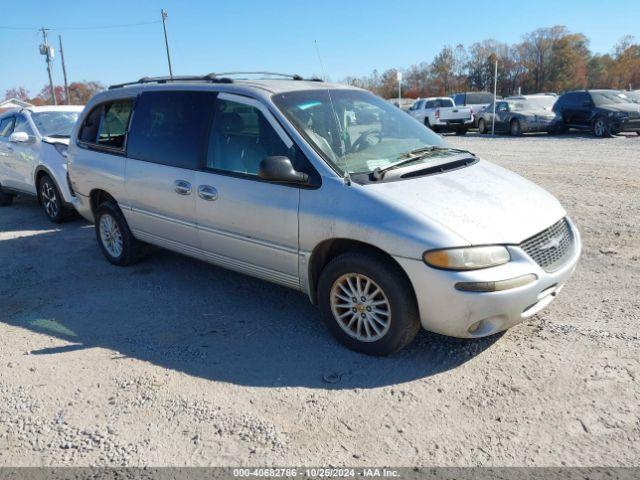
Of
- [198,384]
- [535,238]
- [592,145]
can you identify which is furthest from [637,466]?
[592,145]

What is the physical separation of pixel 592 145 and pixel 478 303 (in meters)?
14.5

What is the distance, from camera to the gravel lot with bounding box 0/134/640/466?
9.38 ft

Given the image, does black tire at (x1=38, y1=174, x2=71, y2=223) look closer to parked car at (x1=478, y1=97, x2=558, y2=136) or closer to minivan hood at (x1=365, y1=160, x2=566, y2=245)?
minivan hood at (x1=365, y1=160, x2=566, y2=245)

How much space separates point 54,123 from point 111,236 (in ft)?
13.2

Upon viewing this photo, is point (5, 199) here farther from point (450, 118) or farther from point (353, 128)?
point (450, 118)

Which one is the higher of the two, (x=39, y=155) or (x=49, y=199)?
(x=39, y=155)

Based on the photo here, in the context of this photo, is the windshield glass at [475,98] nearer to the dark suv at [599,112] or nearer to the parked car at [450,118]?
the parked car at [450,118]

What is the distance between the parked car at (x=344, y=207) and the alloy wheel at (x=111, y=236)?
1.54ft

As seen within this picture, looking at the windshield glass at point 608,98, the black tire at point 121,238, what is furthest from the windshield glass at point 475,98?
the black tire at point 121,238

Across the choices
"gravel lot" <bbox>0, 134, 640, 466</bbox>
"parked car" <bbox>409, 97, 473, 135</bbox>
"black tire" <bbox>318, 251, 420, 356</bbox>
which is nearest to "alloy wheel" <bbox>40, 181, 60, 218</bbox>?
"gravel lot" <bbox>0, 134, 640, 466</bbox>

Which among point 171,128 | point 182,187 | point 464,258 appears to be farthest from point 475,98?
point 464,258

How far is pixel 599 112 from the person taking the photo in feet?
59.1

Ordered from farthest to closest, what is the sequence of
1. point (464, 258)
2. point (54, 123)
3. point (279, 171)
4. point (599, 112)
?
point (599, 112) → point (54, 123) → point (279, 171) → point (464, 258)

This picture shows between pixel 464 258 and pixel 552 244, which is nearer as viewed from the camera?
pixel 464 258
